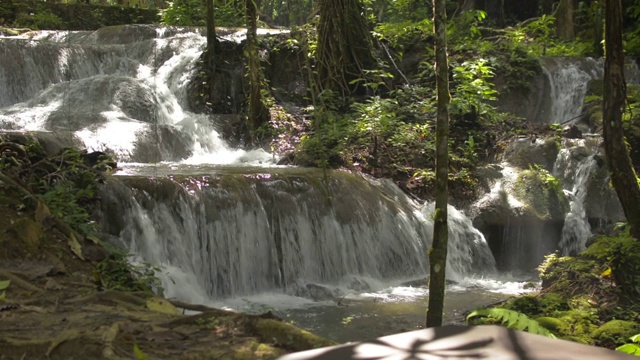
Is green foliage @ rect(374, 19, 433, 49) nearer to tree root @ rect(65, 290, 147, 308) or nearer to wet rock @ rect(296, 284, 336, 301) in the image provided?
wet rock @ rect(296, 284, 336, 301)

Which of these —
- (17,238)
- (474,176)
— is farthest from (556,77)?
(17,238)

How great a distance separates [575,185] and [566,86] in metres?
5.31

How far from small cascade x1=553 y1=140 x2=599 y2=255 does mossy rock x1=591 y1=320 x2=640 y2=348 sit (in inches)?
198

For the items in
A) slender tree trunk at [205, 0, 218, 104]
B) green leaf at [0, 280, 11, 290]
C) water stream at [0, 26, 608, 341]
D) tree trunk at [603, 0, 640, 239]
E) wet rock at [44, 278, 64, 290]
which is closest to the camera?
green leaf at [0, 280, 11, 290]

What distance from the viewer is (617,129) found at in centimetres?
680

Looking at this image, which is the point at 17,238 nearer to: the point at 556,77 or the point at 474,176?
the point at 474,176

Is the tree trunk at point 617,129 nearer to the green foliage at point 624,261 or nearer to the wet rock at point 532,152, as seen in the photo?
the green foliage at point 624,261

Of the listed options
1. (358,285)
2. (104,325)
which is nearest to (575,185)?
(358,285)

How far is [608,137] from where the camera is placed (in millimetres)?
6887

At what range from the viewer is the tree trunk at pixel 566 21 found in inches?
812

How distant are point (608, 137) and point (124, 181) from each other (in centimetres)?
563

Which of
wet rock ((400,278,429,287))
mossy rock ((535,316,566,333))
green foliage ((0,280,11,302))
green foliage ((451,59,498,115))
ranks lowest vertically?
wet rock ((400,278,429,287))

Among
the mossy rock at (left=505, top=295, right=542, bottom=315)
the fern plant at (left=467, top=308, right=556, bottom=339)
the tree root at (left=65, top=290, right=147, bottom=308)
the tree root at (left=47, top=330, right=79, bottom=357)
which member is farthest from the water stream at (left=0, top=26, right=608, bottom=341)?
the tree root at (left=47, top=330, right=79, bottom=357)

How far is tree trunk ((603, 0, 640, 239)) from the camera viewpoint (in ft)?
21.9
